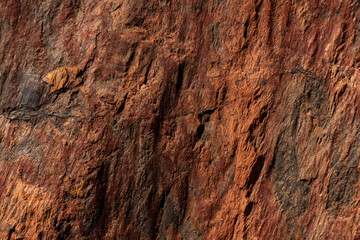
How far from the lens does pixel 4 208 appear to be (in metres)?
4.12

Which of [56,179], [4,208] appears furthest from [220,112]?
[4,208]

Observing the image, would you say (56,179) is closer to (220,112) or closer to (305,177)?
(220,112)

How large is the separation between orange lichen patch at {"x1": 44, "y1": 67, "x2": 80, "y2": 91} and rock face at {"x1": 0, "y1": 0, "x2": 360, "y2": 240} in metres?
0.01

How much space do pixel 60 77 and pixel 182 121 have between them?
4.61ft

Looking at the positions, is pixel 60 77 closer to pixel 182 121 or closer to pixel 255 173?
pixel 182 121

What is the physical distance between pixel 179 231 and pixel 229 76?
1.71m

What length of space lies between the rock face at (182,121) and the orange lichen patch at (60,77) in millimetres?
14

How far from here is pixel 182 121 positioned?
4176 millimetres

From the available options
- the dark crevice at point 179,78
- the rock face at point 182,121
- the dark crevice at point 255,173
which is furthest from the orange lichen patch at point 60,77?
the dark crevice at point 255,173

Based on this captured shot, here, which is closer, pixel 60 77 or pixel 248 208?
pixel 248 208

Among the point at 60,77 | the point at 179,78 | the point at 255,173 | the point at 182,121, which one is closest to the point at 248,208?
the point at 255,173

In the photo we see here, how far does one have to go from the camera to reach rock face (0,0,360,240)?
388 centimetres

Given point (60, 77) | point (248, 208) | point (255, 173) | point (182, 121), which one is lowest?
point (248, 208)

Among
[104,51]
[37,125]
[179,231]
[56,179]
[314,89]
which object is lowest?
[179,231]
